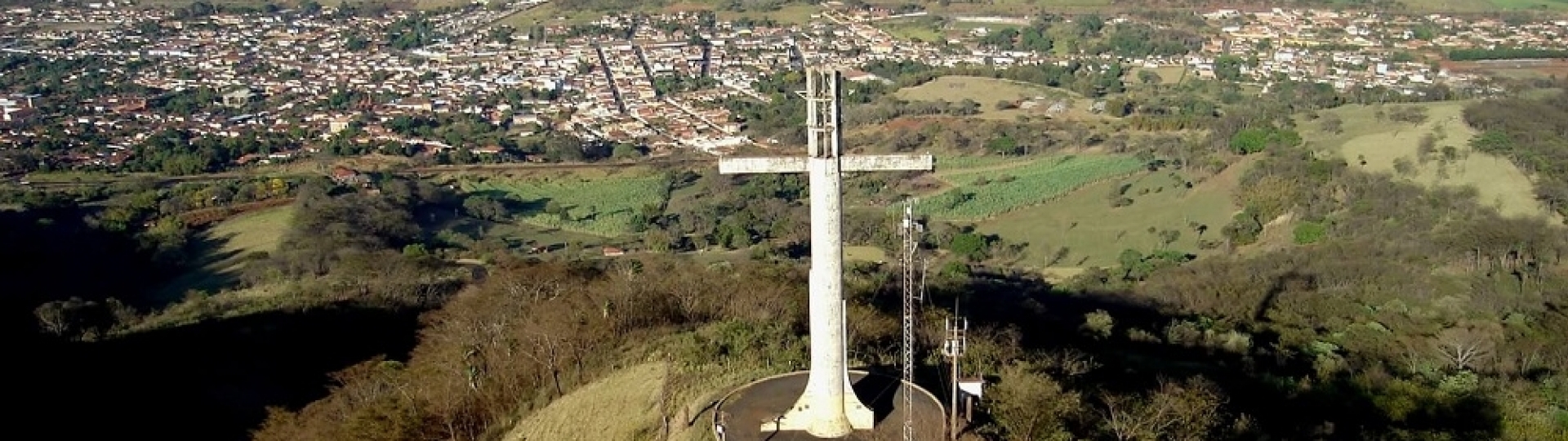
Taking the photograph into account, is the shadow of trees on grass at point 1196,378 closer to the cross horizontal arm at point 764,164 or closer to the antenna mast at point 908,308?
the antenna mast at point 908,308

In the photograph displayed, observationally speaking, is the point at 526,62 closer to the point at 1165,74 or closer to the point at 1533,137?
the point at 1165,74

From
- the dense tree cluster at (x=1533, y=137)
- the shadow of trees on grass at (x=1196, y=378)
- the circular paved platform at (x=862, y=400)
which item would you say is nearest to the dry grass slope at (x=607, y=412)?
the circular paved platform at (x=862, y=400)

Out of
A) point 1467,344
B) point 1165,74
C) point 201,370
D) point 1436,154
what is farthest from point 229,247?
point 1165,74

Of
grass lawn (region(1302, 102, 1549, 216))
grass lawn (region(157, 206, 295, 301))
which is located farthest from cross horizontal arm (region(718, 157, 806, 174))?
grass lawn (region(1302, 102, 1549, 216))

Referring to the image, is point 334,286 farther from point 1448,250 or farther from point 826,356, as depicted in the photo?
point 1448,250

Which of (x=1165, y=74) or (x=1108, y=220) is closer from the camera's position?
(x=1108, y=220)

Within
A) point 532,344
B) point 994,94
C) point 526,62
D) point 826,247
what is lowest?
point 526,62

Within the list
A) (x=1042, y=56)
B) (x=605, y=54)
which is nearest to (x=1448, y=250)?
(x=1042, y=56)
